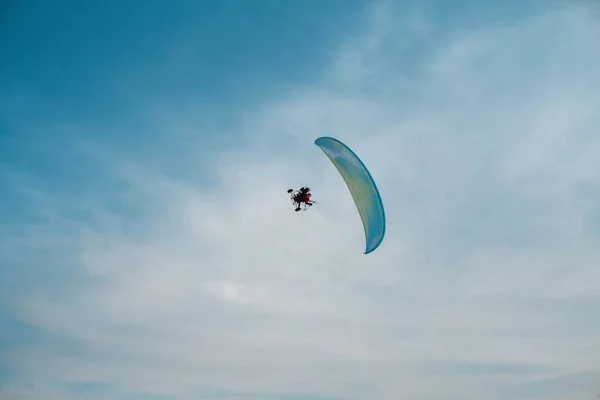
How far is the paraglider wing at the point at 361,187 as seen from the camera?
1276 inches

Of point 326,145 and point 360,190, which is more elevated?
point 326,145

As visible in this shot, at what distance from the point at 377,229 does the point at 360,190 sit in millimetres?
3577

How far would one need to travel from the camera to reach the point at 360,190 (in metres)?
34.5

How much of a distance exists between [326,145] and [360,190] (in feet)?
16.0

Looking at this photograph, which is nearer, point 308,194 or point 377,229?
point 377,229

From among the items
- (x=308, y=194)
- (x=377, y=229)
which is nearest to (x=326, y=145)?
(x=308, y=194)

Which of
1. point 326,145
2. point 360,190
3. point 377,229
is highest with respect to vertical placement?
point 326,145

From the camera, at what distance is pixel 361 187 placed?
34.1m

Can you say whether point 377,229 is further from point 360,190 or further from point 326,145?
point 326,145

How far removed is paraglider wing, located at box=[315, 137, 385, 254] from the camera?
106 feet

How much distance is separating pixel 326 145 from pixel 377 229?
8370 millimetres

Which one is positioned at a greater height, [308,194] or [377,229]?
[308,194]

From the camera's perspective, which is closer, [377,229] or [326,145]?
[377,229]

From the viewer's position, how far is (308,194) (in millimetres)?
37844
